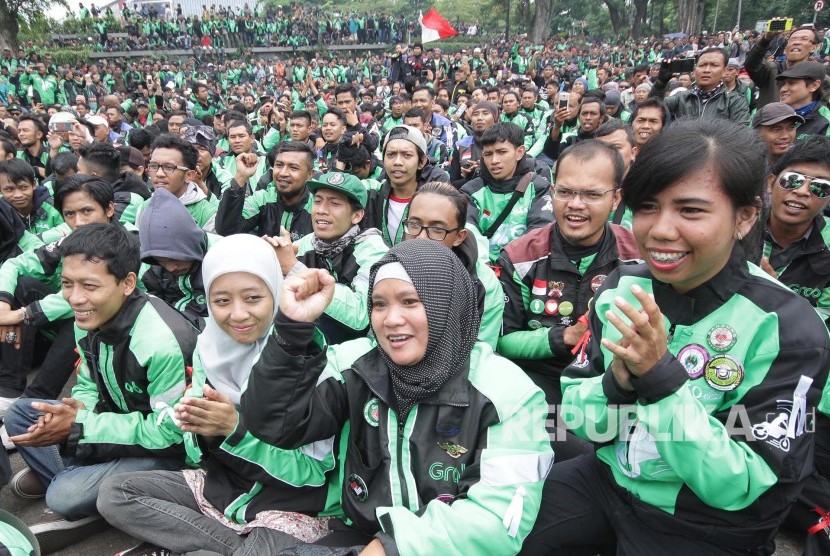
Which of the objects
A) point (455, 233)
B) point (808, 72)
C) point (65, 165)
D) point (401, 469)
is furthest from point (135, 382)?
point (808, 72)

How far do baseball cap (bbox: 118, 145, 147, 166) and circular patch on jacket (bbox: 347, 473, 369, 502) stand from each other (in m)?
5.22

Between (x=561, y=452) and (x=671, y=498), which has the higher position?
(x=671, y=498)

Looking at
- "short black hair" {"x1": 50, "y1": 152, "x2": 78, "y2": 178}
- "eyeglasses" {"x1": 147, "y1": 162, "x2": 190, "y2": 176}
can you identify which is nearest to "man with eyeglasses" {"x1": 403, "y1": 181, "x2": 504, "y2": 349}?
"eyeglasses" {"x1": 147, "y1": 162, "x2": 190, "y2": 176}

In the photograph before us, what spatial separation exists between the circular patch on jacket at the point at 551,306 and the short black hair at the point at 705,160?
1.27 m

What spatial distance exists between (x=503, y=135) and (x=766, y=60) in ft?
10.9

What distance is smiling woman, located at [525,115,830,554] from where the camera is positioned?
141 cm

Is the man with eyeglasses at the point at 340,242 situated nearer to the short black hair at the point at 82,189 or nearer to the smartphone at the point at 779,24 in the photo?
the short black hair at the point at 82,189

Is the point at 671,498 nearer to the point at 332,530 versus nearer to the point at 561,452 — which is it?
the point at 561,452

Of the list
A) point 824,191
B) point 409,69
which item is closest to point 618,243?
point 824,191

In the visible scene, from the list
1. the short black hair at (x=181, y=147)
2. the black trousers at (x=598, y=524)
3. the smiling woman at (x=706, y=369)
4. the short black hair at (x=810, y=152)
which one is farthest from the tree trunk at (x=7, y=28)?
the smiling woman at (x=706, y=369)

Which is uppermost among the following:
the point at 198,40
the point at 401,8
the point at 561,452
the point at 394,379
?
the point at 401,8

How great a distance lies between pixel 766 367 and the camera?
1.53 m

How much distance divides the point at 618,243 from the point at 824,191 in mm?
969

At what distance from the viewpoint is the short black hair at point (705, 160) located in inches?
57.7
